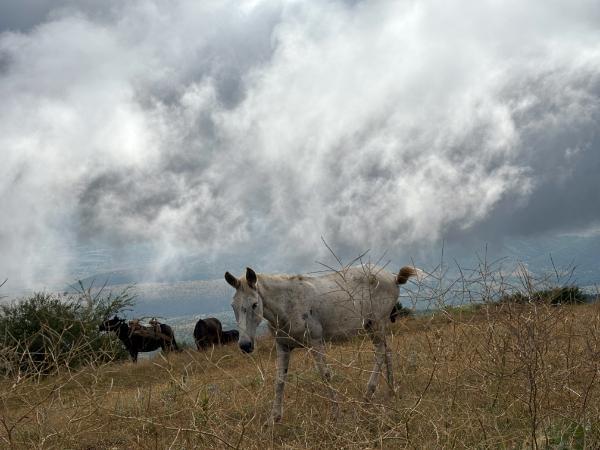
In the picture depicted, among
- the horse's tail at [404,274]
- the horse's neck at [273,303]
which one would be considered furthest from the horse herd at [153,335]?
the horse's neck at [273,303]

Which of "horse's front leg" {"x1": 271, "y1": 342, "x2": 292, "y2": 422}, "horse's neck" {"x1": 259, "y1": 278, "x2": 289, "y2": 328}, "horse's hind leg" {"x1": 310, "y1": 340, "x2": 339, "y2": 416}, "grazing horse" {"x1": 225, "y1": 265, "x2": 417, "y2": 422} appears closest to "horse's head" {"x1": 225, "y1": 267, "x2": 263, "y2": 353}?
"grazing horse" {"x1": 225, "y1": 265, "x2": 417, "y2": 422}

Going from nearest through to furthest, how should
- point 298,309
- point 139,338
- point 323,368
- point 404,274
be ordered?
point 323,368, point 298,309, point 404,274, point 139,338

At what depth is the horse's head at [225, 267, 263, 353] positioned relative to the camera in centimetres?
848

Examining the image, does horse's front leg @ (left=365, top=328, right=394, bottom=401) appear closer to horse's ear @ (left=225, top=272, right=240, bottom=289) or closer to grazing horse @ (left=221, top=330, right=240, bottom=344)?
horse's ear @ (left=225, top=272, right=240, bottom=289)

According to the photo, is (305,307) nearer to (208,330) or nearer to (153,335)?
(153,335)

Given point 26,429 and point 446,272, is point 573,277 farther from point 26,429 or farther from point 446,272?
point 26,429

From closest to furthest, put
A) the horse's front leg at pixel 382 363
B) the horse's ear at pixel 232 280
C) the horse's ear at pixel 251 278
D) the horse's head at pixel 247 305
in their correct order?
the horse's front leg at pixel 382 363 → the horse's head at pixel 247 305 → the horse's ear at pixel 251 278 → the horse's ear at pixel 232 280

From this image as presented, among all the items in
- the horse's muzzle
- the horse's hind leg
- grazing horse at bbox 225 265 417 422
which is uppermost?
grazing horse at bbox 225 265 417 422

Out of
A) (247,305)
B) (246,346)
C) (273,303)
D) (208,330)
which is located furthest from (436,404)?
(208,330)

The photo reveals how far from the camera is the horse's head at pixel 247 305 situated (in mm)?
8477

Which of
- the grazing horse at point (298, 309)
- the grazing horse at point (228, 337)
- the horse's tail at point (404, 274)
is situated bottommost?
the grazing horse at point (228, 337)

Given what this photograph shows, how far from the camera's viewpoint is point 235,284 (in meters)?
8.73

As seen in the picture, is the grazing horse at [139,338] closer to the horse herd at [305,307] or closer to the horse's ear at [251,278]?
the horse herd at [305,307]

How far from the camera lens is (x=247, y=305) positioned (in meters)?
8.53
